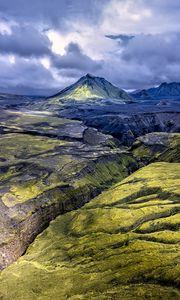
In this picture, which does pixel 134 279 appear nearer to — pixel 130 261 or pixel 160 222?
pixel 130 261

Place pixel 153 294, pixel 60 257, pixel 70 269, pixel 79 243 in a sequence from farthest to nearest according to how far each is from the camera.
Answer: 1. pixel 79 243
2. pixel 60 257
3. pixel 70 269
4. pixel 153 294

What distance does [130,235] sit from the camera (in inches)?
6944

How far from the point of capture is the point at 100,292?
131750mm

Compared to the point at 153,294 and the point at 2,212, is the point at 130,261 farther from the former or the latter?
the point at 2,212

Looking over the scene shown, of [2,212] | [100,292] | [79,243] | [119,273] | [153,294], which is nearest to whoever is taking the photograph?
[153,294]

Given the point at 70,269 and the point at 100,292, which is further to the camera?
the point at 70,269

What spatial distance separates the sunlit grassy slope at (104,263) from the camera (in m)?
132

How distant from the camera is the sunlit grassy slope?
433 feet

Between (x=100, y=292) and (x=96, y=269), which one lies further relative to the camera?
(x=96, y=269)

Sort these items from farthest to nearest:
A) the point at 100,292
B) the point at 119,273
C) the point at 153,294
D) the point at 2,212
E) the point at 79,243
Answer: the point at 2,212 → the point at 79,243 → the point at 119,273 → the point at 100,292 → the point at 153,294

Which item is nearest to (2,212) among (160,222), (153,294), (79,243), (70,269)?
(79,243)

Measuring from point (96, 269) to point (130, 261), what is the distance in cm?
1262

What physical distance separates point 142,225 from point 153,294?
6343 centimetres

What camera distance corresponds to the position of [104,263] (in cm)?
15525
